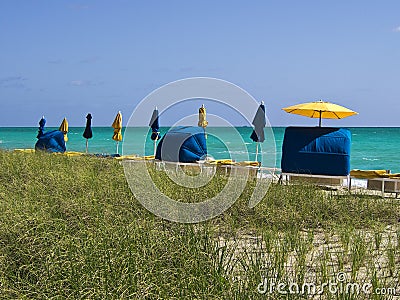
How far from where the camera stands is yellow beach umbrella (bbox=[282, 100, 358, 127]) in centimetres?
1234

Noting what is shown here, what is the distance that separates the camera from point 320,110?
12281 millimetres

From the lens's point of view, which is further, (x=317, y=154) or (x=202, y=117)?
(x=202, y=117)

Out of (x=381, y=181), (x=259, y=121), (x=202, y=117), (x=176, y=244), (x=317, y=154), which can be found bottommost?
(x=176, y=244)

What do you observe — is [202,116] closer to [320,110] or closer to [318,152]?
[320,110]

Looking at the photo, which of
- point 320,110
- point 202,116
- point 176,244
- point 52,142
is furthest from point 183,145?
point 176,244

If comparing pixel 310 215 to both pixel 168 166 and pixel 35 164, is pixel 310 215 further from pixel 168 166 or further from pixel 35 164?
pixel 168 166

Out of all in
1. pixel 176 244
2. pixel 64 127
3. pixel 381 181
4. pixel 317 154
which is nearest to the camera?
pixel 176 244

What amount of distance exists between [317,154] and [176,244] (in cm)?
664

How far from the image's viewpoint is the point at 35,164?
31.2 feet

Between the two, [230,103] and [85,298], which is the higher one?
[230,103]

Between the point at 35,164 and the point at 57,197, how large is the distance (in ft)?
10.2

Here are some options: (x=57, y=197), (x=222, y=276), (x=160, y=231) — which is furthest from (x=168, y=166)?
(x=222, y=276)

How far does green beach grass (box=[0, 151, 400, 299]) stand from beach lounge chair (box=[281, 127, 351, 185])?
2.90 metres

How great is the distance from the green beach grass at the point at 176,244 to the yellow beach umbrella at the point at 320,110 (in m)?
4.45
